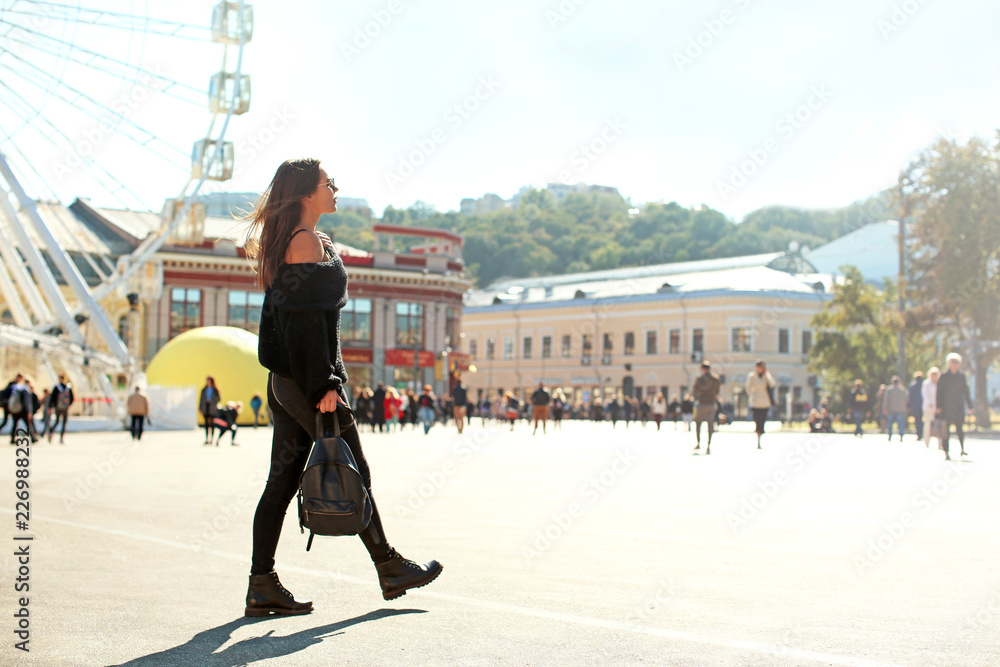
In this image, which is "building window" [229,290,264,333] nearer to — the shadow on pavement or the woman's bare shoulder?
the woman's bare shoulder

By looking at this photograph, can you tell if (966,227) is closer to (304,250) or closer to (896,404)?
(896,404)

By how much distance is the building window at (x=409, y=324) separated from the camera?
74.3 meters

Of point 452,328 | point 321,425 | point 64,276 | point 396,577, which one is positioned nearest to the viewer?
point 321,425

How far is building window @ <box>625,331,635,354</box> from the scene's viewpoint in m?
85.0

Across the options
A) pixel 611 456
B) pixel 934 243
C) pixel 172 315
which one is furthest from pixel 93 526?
pixel 172 315

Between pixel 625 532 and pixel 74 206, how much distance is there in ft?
231

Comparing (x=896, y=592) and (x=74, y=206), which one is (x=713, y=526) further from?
(x=74, y=206)

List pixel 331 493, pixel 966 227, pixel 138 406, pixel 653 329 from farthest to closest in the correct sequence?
pixel 653 329 < pixel 966 227 < pixel 138 406 < pixel 331 493

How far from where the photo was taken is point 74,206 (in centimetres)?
7406

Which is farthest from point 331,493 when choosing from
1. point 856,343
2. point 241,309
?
point 241,309

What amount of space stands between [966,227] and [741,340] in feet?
A: 109

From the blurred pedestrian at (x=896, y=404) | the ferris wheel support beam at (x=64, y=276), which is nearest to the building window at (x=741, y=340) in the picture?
the blurred pedestrian at (x=896, y=404)

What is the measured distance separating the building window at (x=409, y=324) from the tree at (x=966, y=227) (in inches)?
1325

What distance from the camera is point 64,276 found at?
123 ft
